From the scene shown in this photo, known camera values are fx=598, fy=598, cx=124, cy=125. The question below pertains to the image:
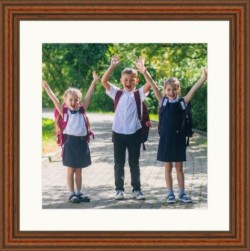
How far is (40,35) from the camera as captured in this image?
20.9 ft

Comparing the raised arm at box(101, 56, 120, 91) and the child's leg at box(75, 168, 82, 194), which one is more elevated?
the raised arm at box(101, 56, 120, 91)

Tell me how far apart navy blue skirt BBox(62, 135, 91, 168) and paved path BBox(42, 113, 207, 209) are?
480 mm

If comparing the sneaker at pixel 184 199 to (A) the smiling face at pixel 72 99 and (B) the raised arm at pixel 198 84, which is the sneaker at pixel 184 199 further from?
(A) the smiling face at pixel 72 99

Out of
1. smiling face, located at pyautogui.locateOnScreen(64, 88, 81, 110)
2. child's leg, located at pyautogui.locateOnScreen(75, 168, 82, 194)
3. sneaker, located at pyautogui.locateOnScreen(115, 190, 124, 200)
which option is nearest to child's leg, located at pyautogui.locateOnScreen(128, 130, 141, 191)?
sneaker, located at pyautogui.locateOnScreen(115, 190, 124, 200)

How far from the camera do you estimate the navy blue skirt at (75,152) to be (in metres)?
7.26

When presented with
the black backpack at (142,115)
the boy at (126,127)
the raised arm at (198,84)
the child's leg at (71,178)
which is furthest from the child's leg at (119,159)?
the raised arm at (198,84)

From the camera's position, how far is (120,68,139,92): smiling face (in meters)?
7.10

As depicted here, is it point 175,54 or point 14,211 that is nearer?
point 14,211

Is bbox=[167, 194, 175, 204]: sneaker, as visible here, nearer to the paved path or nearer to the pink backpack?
the paved path

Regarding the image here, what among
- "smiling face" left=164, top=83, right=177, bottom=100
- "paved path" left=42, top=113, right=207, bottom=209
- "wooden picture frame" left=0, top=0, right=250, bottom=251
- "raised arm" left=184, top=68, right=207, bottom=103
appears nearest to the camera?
"wooden picture frame" left=0, top=0, right=250, bottom=251

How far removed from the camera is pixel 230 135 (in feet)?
20.2
